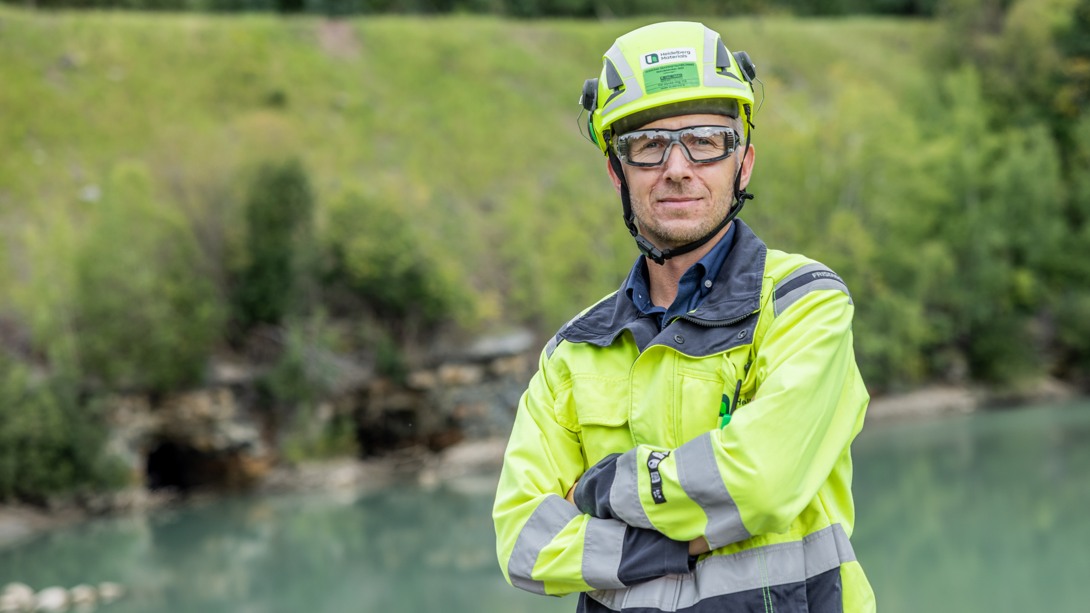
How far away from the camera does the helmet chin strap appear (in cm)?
259

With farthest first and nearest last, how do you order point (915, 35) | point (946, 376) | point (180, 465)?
point (915, 35) < point (946, 376) < point (180, 465)

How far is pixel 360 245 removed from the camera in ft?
79.5

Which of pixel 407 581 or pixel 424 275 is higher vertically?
pixel 424 275

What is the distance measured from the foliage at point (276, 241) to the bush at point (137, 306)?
3.48 feet

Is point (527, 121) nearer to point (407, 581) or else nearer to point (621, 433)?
point (407, 581)

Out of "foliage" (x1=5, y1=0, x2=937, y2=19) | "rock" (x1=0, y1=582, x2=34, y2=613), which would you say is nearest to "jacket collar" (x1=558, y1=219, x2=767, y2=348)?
"rock" (x1=0, y1=582, x2=34, y2=613)

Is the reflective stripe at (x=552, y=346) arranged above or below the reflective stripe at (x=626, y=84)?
below

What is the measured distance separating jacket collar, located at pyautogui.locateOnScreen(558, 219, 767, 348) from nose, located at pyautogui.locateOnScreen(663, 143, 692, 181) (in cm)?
19

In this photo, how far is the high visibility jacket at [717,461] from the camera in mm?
2287

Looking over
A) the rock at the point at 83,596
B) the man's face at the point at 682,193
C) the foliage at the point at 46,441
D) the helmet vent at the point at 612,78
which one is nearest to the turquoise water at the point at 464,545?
the rock at the point at 83,596

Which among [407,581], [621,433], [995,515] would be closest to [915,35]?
[995,515]

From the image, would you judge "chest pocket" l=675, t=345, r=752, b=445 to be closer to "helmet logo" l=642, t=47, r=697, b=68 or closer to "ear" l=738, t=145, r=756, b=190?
"ear" l=738, t=145, r=756, b=190

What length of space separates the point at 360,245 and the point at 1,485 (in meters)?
8.50

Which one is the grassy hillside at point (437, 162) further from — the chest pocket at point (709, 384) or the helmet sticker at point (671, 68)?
the chest pocket at point (709, 384)
